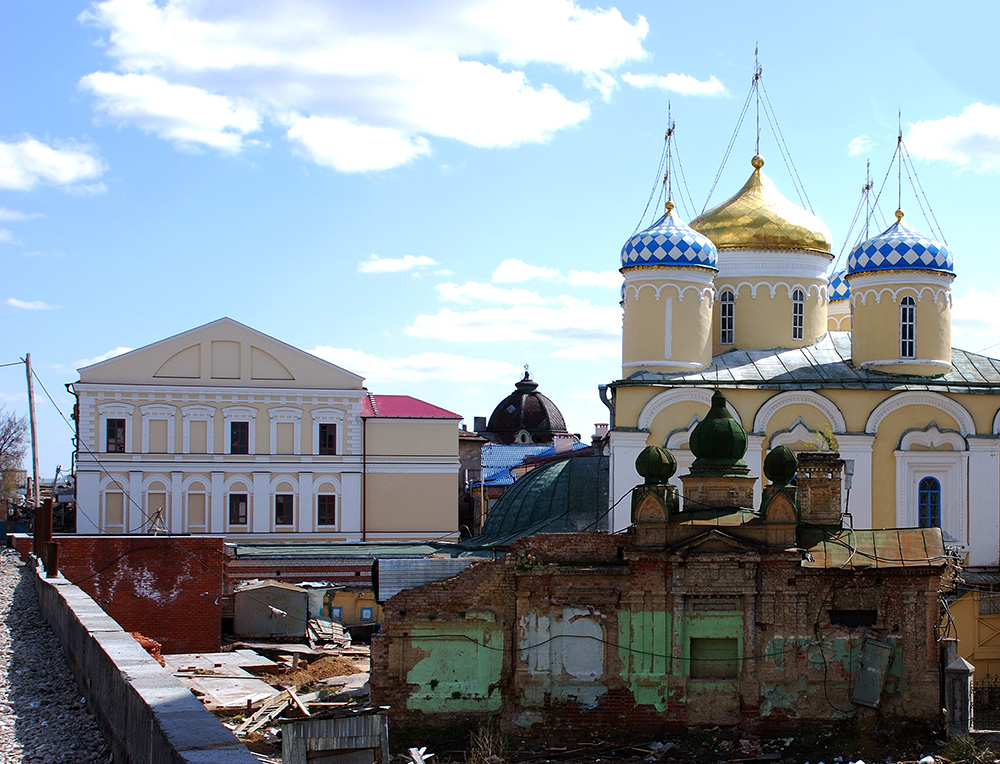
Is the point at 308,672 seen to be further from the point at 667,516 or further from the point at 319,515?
the point at 319,515

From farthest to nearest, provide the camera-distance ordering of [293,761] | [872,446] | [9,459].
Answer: [9,459] < [872,446] < [293,761]

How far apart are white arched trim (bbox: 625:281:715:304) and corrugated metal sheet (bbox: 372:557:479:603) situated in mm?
12662

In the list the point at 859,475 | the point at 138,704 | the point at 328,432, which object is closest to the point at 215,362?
the point at 328,432

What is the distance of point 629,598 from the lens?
17.0m

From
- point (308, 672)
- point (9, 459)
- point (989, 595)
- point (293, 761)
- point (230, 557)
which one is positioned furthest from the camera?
point (9, 459)

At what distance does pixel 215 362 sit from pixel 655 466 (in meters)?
23.6

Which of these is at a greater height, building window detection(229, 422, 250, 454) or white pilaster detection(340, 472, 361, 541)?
building window detection(229, 422, 250, 454)

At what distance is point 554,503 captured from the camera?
29.4 meters

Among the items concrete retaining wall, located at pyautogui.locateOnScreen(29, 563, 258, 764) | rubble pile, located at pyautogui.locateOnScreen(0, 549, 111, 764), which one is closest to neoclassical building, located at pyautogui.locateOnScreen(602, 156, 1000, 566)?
rubble pile, located at pyautogui.locateOnScreen(0, 549, 111, 764)

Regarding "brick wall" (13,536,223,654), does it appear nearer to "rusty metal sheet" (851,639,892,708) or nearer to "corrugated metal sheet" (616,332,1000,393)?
"corrugated metal sheet" (616,332,1000,393)

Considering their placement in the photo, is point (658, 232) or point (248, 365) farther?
point (248, 365)

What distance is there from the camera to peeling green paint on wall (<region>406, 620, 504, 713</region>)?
55.0 feet

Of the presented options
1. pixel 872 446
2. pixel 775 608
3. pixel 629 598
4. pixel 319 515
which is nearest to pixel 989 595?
pixel 872 446

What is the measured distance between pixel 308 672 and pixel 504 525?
9109 mm
